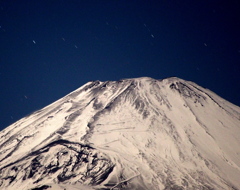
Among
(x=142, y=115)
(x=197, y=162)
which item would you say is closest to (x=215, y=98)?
(x=142, y=115)

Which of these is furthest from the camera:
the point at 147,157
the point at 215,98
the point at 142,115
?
the point at 215,98

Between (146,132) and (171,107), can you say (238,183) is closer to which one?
(146,132)

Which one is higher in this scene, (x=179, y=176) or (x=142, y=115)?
(x=142, y=115)

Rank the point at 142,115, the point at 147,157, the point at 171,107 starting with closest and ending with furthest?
1. the point at 147,157
2. the point at 142,115
3. the point at 171,107

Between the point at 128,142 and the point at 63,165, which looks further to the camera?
the point at 128,142

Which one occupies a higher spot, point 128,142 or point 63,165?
point 128,142

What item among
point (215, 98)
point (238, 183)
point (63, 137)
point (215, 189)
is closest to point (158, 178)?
point (215, 189)

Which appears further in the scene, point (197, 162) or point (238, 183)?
point (197, 162)

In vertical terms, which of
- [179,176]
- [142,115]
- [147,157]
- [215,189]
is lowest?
[215,189]
